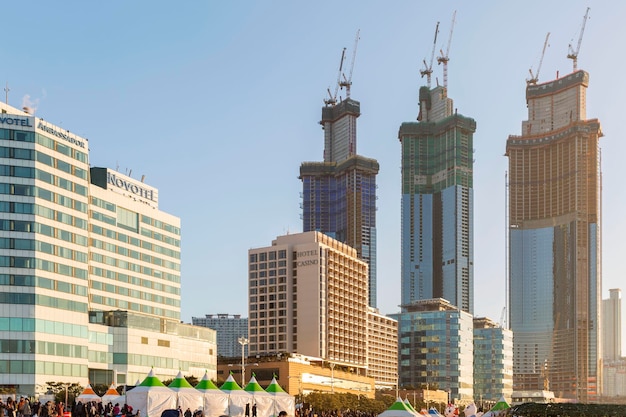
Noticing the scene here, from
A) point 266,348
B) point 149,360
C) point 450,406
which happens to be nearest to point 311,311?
point 266,348

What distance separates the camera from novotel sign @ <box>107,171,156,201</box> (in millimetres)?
122369

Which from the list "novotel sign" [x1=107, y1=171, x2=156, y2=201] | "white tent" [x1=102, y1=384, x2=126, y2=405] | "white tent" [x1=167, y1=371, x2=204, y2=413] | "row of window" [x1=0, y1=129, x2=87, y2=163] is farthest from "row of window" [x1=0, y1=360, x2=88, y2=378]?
"white tent" [x1=167, y1=371, x2=204, y2=413]

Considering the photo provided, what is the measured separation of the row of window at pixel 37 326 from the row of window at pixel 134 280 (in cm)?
1765

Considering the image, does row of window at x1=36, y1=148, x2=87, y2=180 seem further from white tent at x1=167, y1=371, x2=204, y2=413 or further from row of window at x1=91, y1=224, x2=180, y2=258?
white tent at x1=167, y1=371, x2=204, y2=413

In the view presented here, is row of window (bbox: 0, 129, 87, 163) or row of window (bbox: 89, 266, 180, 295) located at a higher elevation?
row of window (bbox: 0, 129, 87, 163)

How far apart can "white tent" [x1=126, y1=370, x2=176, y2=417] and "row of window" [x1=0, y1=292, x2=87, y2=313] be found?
143ft

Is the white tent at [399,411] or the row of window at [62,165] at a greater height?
the row of window at [62,165]

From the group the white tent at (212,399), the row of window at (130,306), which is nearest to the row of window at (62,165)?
the row of window at (130,306)

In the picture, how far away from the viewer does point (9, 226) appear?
9469 cm

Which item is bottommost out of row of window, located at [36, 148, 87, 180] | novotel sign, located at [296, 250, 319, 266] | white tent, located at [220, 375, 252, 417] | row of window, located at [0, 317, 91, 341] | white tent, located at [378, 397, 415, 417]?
white tent, located at [220, 375, 252, 417]

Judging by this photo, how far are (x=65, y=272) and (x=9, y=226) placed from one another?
935 cm

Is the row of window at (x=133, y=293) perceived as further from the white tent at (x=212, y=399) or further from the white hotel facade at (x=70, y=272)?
the white tent at (x=212, y=399)

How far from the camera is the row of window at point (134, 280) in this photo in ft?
391

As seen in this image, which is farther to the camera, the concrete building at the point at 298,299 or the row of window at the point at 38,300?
the concrete building at the point at 298,299
